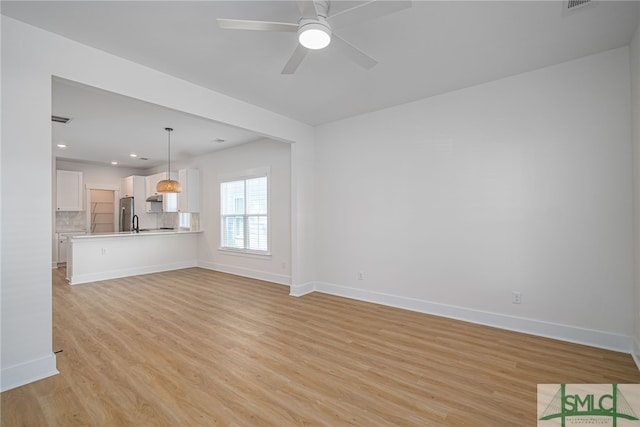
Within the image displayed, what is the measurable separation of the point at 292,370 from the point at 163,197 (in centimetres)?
647

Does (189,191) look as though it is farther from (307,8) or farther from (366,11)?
(366,11)

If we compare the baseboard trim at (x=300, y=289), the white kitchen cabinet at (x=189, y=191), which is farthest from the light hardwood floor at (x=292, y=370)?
the white kitchen cabinet at (x=189, y=191)

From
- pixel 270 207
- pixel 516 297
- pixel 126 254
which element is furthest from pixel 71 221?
pixel 516 297

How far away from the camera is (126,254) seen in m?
6.18

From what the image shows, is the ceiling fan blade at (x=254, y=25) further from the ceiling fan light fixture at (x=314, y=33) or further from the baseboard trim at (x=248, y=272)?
the baseboard trim at (x=248, y=272)

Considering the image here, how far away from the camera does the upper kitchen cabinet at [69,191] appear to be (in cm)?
749

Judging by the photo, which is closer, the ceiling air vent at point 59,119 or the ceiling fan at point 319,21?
the ceiling fan at point 319,21

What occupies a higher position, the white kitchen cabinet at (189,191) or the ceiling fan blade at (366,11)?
the ceiling fan blade at (366,11)

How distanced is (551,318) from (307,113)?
393 cm

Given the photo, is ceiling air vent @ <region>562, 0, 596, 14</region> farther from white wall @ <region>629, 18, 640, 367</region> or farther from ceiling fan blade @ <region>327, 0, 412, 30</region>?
ceiling fan blade @ <region>327, 0, 412, 30</region>

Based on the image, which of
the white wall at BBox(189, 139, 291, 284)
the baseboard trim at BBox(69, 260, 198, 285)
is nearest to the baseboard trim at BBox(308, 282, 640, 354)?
the white wall at BBox(189, 139, 291, 284)

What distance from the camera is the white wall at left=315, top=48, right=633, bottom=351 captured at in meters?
2.80

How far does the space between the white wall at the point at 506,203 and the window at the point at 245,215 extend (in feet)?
6.54

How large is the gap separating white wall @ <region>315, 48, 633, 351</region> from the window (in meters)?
1.99
